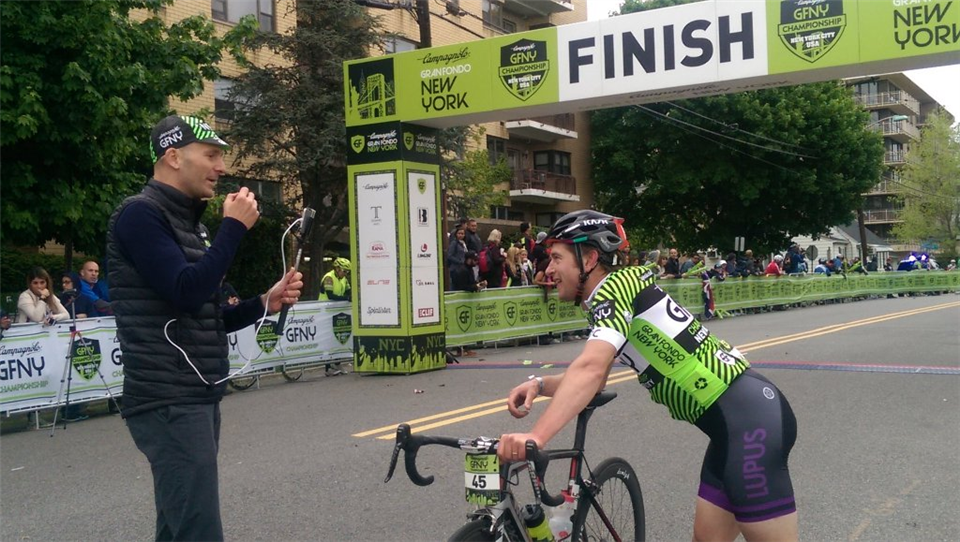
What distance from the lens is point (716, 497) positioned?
334 cm

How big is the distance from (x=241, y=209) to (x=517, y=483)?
1.35 metres

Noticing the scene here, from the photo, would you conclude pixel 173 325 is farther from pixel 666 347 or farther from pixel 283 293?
pixel 666 347

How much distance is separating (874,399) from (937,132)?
71.7 meters

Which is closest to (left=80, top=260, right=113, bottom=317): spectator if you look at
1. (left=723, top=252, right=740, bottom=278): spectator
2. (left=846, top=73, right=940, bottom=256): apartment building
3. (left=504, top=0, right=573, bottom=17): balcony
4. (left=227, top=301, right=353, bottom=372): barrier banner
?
(left=227, top=301, right=353, bottom=372): barrier banner

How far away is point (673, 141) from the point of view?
42.3 meters

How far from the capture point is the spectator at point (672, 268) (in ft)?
80.6

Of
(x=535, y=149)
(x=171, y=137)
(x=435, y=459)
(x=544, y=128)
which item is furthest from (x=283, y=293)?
(x=535, y=149)

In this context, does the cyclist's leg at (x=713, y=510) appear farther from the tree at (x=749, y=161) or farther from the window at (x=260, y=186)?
the tree at (x=749, y=161)

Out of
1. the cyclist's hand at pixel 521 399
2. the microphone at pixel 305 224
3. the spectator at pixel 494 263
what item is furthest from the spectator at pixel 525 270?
the microphone at pixel 305 224

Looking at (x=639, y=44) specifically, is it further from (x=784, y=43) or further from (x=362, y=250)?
(x=362, y=250)

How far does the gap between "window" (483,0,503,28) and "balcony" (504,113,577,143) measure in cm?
495

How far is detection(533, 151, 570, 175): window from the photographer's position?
46.3 m

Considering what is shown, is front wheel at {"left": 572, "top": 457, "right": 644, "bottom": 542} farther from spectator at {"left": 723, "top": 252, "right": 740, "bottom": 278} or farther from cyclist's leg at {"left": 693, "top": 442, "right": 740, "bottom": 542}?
spectator at {"left": 723, "top": 252, "right": 740, "bottom": 278}

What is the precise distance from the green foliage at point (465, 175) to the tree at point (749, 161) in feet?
35.4
